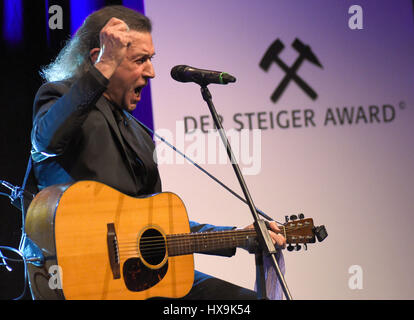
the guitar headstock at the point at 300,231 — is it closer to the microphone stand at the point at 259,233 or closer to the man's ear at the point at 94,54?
the microphone stand at the point at 259,233

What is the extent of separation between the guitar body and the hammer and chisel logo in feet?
7.23

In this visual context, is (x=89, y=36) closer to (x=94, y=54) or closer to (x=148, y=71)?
(x=94, y=54)

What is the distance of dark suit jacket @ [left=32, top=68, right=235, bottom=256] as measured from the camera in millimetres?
2006

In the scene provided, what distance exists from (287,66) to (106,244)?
8.86 feet

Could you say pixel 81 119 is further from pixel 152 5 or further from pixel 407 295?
pixel 407 295

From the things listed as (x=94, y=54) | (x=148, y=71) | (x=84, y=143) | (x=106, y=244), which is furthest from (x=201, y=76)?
(x=106, y=244)

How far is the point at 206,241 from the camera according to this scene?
2.47 meters

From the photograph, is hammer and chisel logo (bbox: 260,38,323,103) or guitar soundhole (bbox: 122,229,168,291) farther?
hammer and chisel logo (bbox: 260,38,323,103)

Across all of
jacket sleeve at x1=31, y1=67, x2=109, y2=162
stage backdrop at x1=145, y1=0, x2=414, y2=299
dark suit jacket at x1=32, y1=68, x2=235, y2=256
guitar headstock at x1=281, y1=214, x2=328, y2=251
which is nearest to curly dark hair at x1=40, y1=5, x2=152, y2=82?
dark suit jacket at x1=32, y1=68, x2=235, y2=256

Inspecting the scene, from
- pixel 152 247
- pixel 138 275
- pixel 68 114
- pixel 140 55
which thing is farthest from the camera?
pixel 140 55

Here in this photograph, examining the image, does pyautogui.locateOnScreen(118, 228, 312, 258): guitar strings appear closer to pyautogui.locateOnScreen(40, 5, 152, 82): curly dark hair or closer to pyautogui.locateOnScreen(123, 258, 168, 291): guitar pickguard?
pyautogui.locateOnScreen(123, 258, 168, 291): guitar pickguard

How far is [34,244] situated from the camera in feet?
6.58

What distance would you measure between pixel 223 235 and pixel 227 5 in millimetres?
2306
